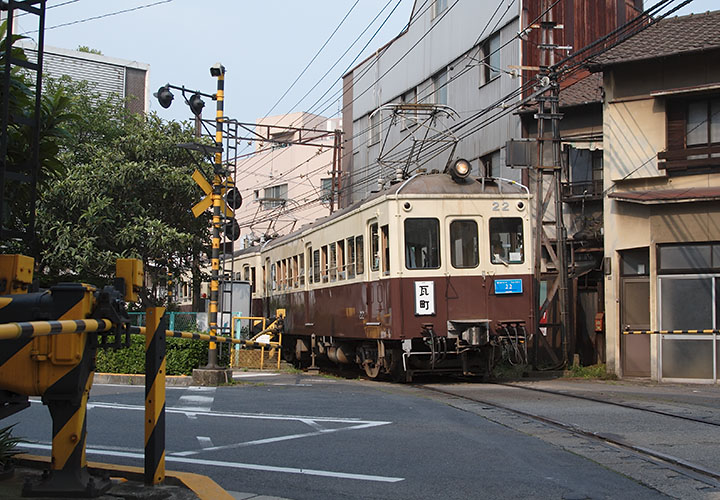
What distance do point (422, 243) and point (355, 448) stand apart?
6914 mm

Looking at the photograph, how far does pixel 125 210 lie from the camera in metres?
23.6

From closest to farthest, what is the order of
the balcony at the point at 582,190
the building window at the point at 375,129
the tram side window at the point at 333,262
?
the tram side window at the point at 333,262, the balcony at the point at 582,190, the building window at the point at 375,129

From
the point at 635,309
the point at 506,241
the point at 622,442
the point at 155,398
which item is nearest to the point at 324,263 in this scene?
the point at 506,241

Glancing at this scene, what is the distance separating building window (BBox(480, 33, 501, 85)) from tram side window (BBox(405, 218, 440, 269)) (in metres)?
10.6

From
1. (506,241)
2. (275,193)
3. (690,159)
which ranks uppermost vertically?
(275,193)

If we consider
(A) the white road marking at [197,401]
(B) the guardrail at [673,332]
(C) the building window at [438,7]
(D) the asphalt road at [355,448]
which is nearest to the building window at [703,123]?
(B) the guardrail at [673,332]

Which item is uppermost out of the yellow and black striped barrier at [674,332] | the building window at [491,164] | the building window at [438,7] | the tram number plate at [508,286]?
the building window at [438,7]

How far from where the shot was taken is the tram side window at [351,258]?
614 inches

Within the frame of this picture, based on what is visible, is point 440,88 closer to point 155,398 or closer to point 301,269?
point 301,269

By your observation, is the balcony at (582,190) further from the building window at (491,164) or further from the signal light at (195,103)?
the signal light at (195,103)

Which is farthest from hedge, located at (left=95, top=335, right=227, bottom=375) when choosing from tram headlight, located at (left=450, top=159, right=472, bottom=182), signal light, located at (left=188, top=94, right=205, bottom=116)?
tram headlight, located at (left=450, top=159, right=472, bottom=182)

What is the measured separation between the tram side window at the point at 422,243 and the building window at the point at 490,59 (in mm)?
10637

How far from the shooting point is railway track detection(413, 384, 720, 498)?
6043mm

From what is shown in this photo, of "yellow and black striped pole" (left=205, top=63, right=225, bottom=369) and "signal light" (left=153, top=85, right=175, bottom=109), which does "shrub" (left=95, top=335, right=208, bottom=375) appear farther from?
"signal light" (left=153, top=85, right=175, bottom=109)
